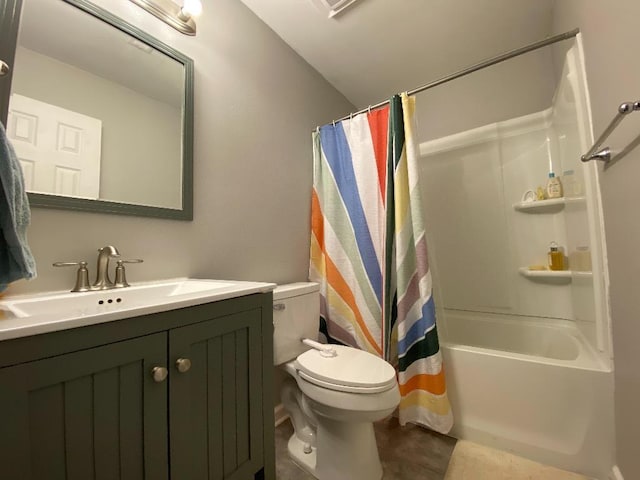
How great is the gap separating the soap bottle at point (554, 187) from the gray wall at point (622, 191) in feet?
2.55

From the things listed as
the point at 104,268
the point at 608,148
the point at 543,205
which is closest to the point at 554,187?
the point at 543,205

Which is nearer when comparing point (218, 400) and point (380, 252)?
point (218, 400)

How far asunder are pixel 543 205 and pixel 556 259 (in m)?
0.36

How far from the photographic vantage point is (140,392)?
0.61 metres

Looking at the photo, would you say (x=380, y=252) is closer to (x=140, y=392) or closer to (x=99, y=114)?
(x=140, y=392)

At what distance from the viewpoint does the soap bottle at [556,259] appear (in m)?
1.74

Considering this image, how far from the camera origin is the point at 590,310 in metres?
1.24

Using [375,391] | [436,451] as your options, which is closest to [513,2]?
[375,391]

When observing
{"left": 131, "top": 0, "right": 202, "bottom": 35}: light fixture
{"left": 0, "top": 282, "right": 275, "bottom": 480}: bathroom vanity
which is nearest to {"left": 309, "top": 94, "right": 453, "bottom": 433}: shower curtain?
{"left": 0, "top": 282, "right": 275, "bottom": 480}: bathroom vanity

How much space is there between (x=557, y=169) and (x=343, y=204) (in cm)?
143

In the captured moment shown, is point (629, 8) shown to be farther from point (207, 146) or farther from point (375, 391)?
point (207, 146)

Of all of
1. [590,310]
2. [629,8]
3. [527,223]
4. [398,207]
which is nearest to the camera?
[629,8]

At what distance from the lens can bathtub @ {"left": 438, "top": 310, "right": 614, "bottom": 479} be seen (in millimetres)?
1088

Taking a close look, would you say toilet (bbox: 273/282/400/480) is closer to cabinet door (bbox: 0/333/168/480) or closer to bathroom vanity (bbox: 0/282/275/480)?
bathroom vanity (bbox: 0/282/275/480)
